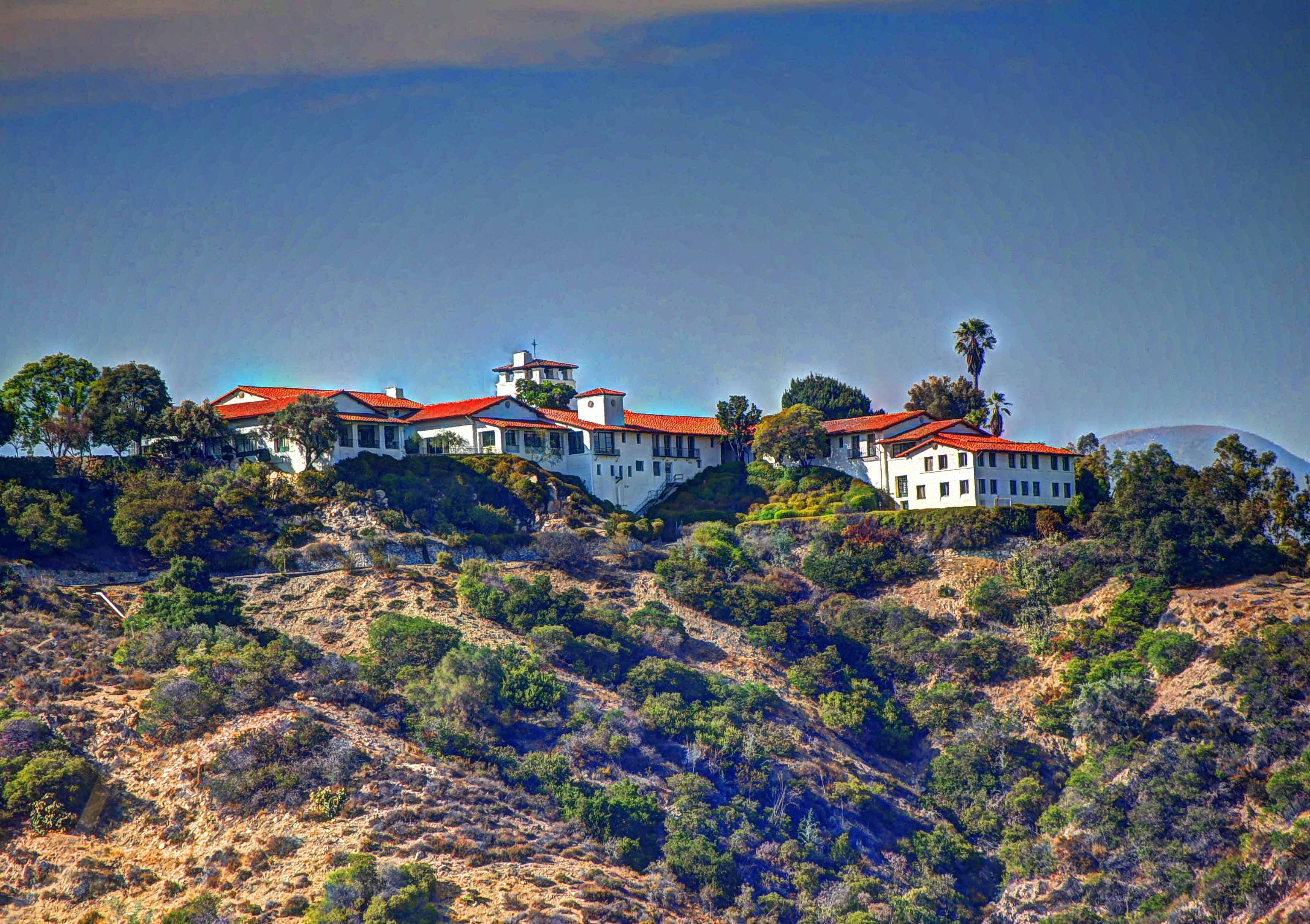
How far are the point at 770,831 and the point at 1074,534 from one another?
30398 millimetres

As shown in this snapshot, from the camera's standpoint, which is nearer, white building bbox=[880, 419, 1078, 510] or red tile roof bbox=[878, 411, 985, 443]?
white building bbox=[880, 419, 1078, 510]

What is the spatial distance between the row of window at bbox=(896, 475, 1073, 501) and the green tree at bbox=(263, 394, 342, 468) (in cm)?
3570

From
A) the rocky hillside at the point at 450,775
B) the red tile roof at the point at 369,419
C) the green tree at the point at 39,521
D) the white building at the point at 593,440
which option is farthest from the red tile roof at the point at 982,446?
the green tree at the point at 39,521

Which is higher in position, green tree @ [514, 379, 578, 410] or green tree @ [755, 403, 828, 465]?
green tree @ [514, 379, 578, 410]

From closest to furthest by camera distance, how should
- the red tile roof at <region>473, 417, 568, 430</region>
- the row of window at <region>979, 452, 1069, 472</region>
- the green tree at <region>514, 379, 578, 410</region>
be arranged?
the row of window at <region>979, 452, 1069, 472</region> < the red tile roof at <region>473, 417, 568, 430</region> < the green tree at <region>514, 379, 578, 410</region>

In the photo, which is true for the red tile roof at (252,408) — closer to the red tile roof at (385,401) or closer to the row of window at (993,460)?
the red tile roof at (385,401)

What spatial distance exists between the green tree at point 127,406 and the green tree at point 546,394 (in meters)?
26.5

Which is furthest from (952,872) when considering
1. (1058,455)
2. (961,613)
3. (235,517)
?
(235,517)

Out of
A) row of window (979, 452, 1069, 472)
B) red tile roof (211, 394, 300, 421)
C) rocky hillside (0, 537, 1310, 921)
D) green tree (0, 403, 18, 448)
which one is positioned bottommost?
rocky hillside (0, 537, 1310, 921)

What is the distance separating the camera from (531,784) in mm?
59781

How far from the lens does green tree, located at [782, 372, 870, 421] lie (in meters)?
102

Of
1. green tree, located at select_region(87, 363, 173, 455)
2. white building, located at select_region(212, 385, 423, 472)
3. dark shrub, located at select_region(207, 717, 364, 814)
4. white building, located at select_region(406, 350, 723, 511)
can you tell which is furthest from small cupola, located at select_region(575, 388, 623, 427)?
dark shrub, located at select_region(207, 717, 364, 814)

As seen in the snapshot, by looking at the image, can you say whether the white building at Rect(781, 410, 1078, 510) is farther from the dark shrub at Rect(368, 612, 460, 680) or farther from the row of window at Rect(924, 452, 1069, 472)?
the dark shrub at Rect(368, 612, 460, 680)

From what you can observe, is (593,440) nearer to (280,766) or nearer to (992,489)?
(992,489)
